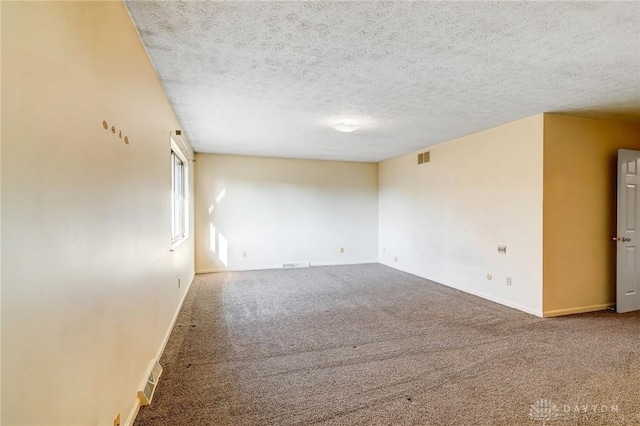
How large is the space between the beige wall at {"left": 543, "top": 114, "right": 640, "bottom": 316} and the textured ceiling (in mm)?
303

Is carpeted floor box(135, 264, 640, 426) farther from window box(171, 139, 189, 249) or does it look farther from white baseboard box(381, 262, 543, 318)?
window box(171, 139, 189, 249)

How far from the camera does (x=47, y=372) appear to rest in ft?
3.18

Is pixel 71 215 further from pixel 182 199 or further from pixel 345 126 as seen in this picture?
pixel 182 199

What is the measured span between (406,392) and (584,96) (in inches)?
129

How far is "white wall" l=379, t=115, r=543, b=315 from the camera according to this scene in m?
3.72

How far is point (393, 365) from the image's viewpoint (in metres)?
2.45

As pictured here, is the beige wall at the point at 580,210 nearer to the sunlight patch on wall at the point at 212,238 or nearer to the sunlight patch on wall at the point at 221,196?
the sunlight patch on wall at the point at 221,196

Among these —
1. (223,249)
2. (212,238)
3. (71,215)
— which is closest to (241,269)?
(223,249)

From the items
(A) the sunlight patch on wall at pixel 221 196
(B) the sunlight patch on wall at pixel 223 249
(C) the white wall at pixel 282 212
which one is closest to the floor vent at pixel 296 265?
(C) the white wall at pixel 282 212

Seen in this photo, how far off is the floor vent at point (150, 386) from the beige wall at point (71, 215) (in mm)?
73

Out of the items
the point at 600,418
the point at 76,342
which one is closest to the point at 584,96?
the point at 600,418

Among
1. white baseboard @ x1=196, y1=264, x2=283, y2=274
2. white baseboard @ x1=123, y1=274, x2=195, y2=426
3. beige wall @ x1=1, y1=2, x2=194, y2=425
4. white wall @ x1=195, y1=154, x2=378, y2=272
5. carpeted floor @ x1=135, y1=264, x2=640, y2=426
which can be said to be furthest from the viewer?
white wall @ x1=195, y1=154, x2=378, y2=272

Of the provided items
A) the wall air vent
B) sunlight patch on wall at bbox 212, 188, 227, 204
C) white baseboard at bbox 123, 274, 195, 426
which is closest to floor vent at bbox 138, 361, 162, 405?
white baseboard at bbox 123, 274, 195, 426

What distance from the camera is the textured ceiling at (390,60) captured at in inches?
69.8
